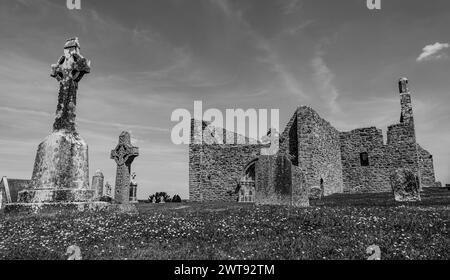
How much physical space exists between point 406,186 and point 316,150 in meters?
12.2

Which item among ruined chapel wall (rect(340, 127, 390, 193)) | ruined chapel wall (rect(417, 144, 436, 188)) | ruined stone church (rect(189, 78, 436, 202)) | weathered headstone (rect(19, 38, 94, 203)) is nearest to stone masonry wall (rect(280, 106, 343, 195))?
ruined stone church (rect(189, 78, 436, 202))

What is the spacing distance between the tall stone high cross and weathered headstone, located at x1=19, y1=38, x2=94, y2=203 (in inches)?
80.6

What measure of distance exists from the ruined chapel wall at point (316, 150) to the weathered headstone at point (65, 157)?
1668 cm

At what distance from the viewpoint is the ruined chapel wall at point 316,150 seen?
1018 inches

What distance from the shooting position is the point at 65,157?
35.6 feet

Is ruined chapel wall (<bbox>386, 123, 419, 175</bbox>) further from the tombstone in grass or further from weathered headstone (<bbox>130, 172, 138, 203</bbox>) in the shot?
weathered headstone (<bbox>130, 172, 138, 203</bbox>)

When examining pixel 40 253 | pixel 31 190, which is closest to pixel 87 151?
pixel 31 190

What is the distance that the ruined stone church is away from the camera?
26750 mm

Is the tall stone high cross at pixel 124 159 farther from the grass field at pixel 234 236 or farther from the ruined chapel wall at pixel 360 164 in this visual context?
the ruined chapel wall at pixel 360 164

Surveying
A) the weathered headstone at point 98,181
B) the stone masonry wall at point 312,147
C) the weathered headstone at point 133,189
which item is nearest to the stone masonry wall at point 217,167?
the stone masonry wall at point 312,147

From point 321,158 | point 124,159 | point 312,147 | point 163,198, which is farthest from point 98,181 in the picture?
point 321,158

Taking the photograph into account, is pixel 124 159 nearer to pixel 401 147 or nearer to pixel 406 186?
pixel 406 186

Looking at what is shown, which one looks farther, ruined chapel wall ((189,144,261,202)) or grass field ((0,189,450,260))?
ruined chapel wall ((189,144,261,202))
